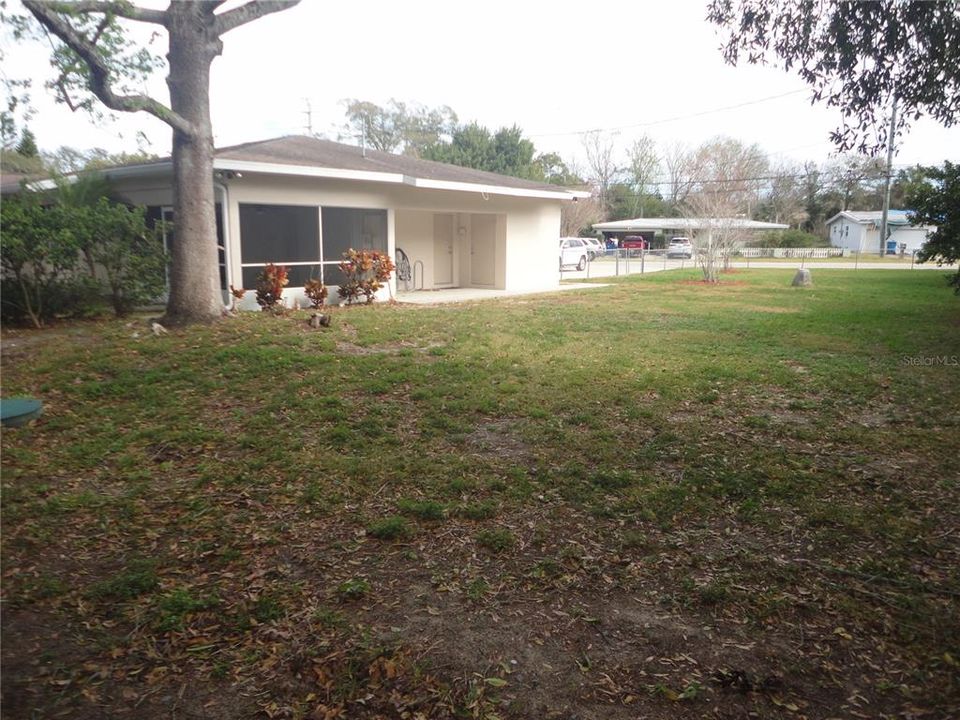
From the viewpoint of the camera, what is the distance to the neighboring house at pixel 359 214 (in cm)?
1332

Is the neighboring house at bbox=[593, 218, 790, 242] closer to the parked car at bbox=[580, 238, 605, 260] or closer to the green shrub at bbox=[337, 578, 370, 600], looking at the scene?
the parked car at bbox=[580, 238, 605, 260]

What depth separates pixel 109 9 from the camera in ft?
32.7

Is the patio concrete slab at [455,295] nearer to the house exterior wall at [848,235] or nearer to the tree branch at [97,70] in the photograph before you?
the tree branch at [97,70]

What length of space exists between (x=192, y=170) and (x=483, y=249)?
10787 mm

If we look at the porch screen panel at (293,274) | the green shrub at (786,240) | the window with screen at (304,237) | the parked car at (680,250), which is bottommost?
the porch screen panel at (293,274)

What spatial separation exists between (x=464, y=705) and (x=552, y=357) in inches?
269

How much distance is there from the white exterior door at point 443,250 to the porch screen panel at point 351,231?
4.14 metres

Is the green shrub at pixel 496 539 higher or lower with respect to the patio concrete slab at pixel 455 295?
lower

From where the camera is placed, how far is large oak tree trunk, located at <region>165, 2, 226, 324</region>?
10.7 meters

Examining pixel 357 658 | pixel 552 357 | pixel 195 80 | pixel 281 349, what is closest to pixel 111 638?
pixel 357 658

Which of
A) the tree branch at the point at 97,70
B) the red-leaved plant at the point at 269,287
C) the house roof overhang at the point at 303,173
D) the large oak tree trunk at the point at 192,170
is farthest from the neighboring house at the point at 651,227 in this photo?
the tree branch at the point at 97,70

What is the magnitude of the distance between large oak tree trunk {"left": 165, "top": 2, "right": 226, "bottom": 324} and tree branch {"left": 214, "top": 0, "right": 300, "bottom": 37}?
173 millimetres

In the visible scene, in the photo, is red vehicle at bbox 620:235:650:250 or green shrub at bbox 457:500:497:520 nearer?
green shrub at bbox 457:500:497:520

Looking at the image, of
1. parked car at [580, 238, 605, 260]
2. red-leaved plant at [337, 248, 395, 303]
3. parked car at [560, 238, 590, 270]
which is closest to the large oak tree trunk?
red-leaved plant at [337, 248, 395, 303]
